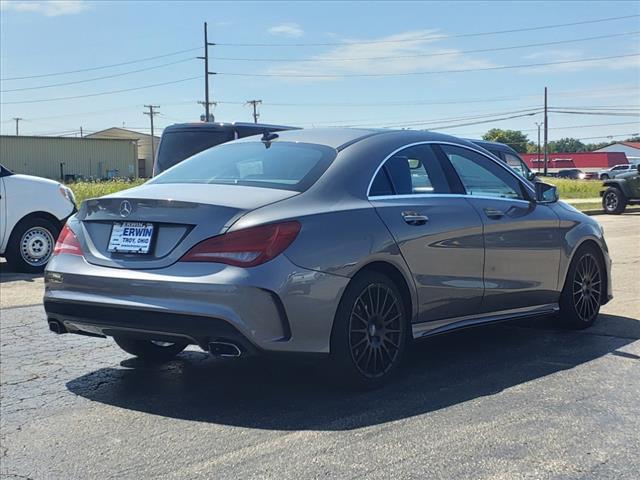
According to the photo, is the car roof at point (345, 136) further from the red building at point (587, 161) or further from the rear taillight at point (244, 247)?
the red building at point (587, 161)

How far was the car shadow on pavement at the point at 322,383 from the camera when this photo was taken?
174 inches

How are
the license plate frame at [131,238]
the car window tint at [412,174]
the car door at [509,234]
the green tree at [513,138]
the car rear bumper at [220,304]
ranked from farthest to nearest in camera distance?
the green tree at [513,138] < the car door at [509,234] < the car window tint at [412,174] < the license plate frame at [131,238] < the car rear bumper at [220,304]

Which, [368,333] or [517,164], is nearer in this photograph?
[368,333]

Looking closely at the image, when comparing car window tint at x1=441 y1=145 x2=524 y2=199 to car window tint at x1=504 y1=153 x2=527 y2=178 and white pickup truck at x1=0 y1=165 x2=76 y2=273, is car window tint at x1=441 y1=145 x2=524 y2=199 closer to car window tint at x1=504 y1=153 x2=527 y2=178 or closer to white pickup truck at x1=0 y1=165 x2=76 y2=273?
white pickup truck at x1=0 y1=165 x2=76 y2=273

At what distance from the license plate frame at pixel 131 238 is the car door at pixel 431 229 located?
54.1 inches

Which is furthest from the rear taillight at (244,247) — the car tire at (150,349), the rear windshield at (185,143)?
the rear windshield at (185,143)

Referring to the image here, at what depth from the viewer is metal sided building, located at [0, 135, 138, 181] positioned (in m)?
67.5

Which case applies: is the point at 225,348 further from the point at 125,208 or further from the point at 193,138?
the point at 193,138

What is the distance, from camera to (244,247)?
425 centimetres

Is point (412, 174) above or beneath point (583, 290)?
above

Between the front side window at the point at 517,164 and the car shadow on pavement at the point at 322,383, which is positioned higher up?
the front side window at the point at 517,164

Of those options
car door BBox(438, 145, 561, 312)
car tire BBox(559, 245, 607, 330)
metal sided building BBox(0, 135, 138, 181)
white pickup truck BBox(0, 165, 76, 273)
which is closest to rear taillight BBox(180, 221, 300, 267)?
car door BBox(438, 145, 561, 312)

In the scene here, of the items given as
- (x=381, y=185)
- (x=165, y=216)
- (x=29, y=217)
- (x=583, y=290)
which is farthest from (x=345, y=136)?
(x=29, y=217)

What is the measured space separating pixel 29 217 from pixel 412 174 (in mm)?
7025
